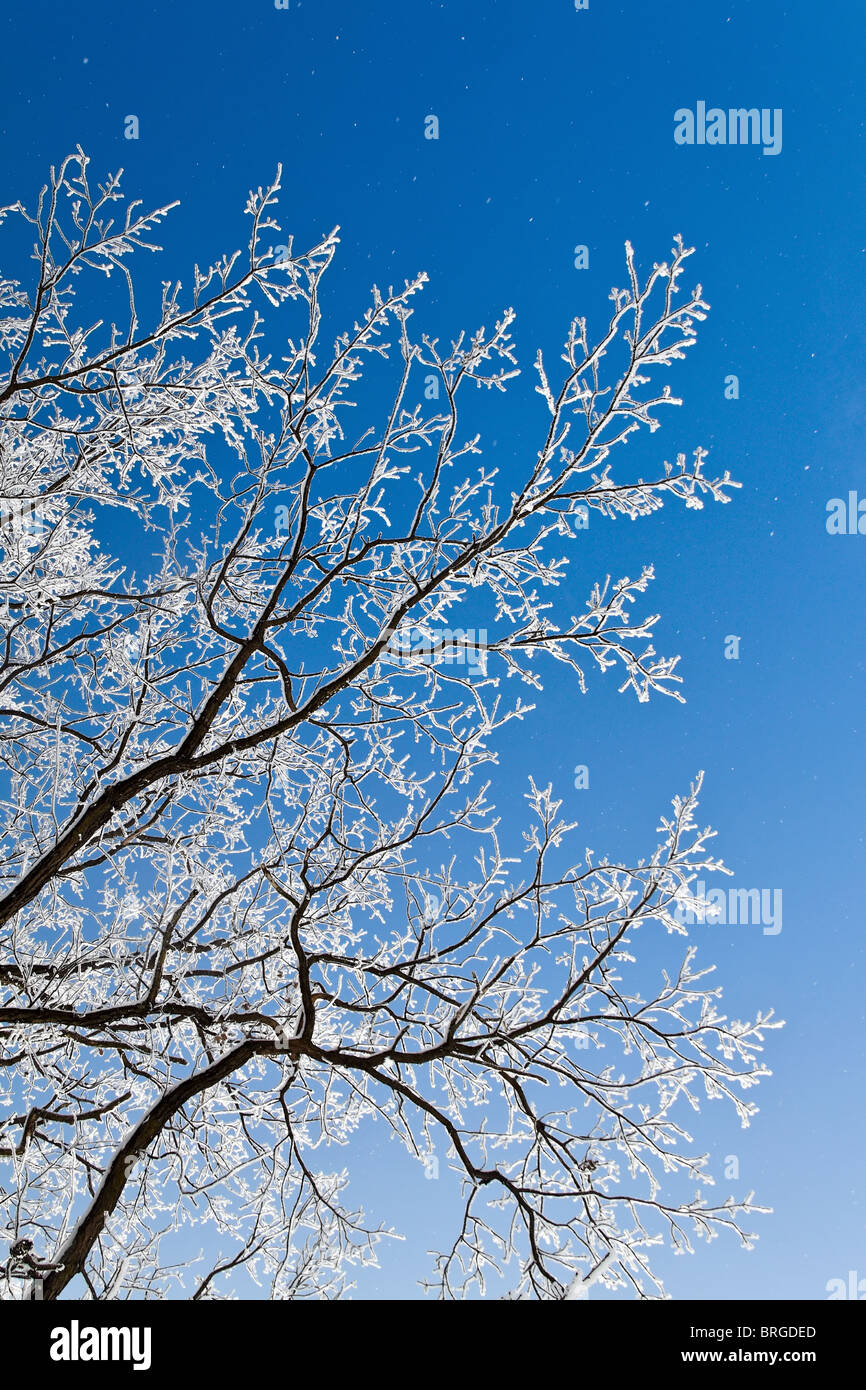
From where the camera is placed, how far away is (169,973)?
5.50m

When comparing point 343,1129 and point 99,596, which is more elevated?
point 99,596

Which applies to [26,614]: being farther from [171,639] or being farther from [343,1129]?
[343,1129]

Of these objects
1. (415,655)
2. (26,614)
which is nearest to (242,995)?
(415,655)

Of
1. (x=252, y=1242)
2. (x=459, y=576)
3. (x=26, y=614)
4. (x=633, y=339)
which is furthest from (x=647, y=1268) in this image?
(x=26, y=614)

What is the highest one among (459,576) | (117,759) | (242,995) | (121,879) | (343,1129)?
(459,576)

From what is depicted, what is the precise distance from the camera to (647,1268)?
408 cm

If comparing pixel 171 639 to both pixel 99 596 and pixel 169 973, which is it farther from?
pixel 169 973

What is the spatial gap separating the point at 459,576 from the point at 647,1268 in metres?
3.47

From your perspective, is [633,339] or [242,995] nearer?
[633,339]

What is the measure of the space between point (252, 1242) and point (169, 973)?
163 centimetres
